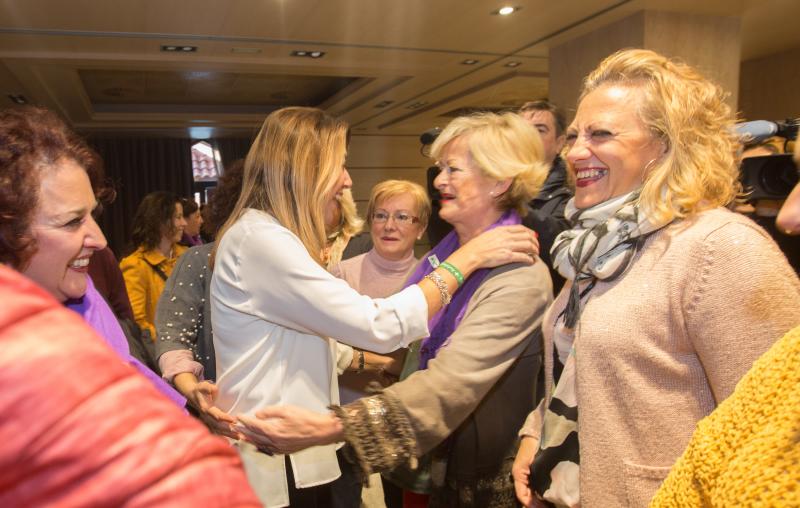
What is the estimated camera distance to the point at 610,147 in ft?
3.95

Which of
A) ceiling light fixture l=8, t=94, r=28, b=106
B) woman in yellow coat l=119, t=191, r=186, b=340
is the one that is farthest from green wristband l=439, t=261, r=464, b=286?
ceiling light fixture l=8, t=94, r=28, b=106

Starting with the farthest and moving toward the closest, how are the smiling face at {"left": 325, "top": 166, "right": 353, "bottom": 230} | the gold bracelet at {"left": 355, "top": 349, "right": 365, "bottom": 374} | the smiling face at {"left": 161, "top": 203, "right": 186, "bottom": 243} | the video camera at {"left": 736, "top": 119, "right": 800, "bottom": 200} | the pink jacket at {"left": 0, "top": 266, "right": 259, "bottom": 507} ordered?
the smiling face at {"left": 161, "top": 203, "right": 186, "bottom": 243} < the gold bracelet at {"left": 355, "top": 349, "right": 365, "bottom": 374} < the smiling face at {"left": 325, "top": 166, "right": 353, "bottom": 230} < the video camera at {"left": 736, "top": 119, "right": 800, "bottom": 200} < the pink jacket at {"left": 0, "top": 266, "right": 259, "bottom": 507}

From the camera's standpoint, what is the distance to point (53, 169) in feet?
3.37

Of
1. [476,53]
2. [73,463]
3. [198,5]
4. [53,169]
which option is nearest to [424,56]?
[476,53]

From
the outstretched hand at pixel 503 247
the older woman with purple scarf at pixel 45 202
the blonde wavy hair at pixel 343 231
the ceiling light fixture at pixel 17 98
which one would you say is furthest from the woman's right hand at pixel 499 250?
the ceiling light fixture at pixel 17 98

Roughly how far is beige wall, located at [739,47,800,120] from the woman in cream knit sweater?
4972 millimetres

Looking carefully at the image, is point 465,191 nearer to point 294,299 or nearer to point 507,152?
point 507,152

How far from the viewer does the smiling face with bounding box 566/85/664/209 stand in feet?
3.89

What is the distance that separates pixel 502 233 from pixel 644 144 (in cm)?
40

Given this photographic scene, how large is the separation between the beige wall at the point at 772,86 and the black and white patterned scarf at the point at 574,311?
16.6 feet

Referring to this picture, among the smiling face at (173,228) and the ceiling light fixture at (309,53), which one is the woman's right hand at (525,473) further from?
the ceiling light fixture at (309,53)

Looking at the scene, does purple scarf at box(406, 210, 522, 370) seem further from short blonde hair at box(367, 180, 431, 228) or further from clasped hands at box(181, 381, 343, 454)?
short blonde hair at box(367, 180, 431, 228)

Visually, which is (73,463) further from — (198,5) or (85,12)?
(85,12)

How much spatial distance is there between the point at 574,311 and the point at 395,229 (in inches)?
61.8
